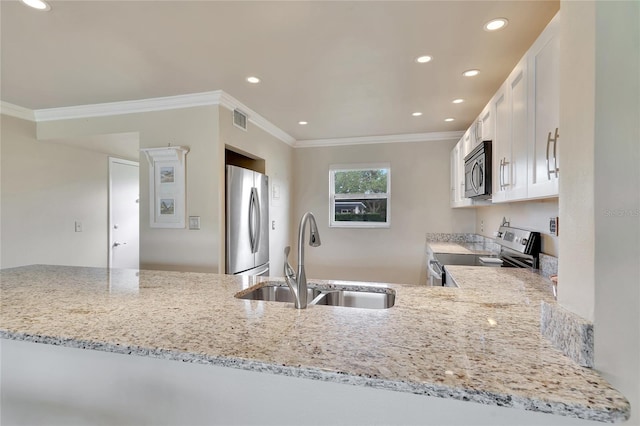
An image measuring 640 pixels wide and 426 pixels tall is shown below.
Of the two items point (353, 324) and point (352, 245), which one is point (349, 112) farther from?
point (353, 324)

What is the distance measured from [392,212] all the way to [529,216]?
82.7 inches

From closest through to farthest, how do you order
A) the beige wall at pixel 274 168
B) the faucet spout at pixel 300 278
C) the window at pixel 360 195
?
the faucet spout at pixel 300 278 → the beige wall at pixel 274 168 → the window at pixel 360 195

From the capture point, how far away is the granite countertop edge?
0.61 m

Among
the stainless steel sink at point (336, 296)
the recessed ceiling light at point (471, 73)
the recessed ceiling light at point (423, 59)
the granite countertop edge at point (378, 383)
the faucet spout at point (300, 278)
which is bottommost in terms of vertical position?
the stainless steel sink at point (336, 296)

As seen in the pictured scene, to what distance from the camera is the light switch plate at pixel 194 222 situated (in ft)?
9.57

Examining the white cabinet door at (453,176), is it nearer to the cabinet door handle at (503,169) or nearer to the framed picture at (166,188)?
the cabinet door handle at (503,169)

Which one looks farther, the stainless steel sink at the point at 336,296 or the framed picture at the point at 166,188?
the framed picture at the point at 166,188

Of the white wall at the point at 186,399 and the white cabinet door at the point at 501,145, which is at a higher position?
the white cabinet door at the point at 501,145

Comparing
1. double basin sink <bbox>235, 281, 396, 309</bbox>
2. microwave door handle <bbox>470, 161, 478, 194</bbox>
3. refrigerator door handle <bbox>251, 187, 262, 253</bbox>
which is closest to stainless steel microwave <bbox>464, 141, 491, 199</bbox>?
microwave door handle <bbox>470, 161, 478, 194</bbox>

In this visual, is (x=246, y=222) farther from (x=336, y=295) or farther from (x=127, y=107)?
(x=336, y=295)

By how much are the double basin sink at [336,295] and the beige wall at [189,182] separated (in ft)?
4.47

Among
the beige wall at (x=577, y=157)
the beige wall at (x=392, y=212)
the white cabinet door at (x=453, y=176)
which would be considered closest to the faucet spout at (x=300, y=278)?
the beige wall at (x=577, y=157)

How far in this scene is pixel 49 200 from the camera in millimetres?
3299

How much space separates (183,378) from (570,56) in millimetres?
1430
